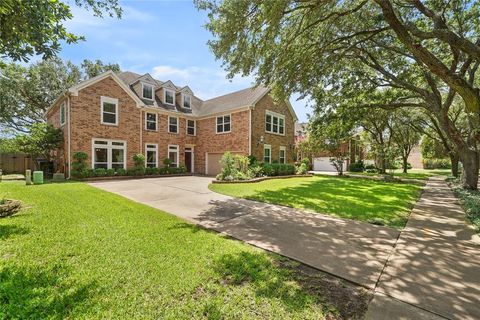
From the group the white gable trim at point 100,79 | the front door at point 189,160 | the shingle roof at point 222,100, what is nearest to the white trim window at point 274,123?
the shingle roof at point 222,100

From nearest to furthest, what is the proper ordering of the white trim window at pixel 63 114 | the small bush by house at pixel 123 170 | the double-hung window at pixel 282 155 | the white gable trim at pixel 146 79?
the small bush by house at pixel 123 170, the white trim window at pixel 63 114, the white gable trim at pixel 146 79, the double-hung window at pixel 282 155

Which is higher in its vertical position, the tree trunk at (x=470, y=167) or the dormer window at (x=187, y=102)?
the dormer window at (x=187, y=102)

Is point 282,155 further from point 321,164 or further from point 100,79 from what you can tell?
point 100,79

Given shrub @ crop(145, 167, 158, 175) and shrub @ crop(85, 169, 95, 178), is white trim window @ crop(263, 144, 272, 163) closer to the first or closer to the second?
shrub @ crop(145, 167, 158, 175)

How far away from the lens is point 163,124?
1933cm

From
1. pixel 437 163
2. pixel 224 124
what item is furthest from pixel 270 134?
pixel 437 163

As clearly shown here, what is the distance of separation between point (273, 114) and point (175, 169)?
10.1m

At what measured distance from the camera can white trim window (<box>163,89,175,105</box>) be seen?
20.5m

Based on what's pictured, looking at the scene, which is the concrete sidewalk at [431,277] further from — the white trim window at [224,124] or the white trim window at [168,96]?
the white trim window at [168,96]

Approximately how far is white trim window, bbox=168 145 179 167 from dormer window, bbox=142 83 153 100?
4633 mm

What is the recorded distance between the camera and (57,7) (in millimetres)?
3861

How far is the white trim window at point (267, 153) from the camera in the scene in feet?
65.1

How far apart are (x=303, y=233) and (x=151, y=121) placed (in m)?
16.9

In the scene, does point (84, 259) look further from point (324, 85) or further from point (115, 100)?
point (115, 100)
